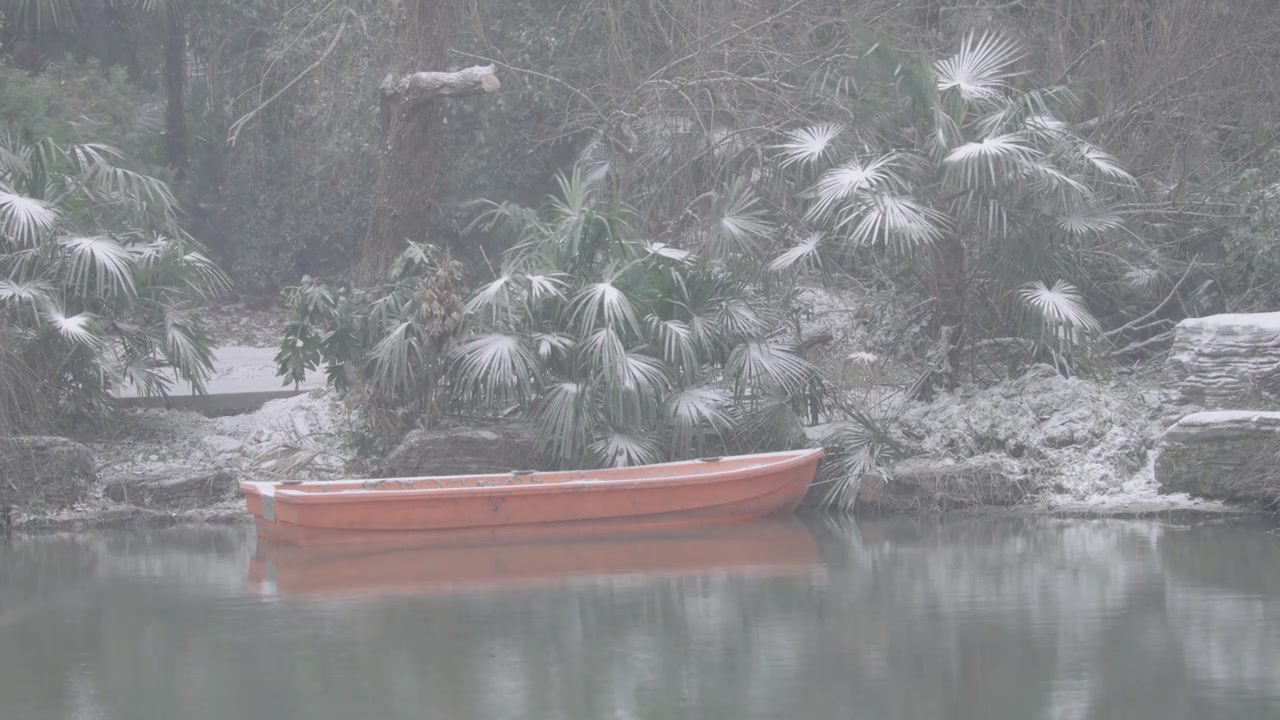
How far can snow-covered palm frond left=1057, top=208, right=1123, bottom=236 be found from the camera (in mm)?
12484

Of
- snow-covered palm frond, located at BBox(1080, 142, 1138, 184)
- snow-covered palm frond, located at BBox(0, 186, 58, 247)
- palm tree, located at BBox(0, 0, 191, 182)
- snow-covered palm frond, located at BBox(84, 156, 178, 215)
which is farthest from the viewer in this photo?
palm tree, located at BBox(0, 0, 191, 182)

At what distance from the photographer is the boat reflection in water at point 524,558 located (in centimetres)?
966

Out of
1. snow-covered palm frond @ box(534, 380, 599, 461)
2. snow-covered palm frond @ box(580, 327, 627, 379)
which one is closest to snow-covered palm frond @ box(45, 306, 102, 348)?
snow-covered palm frond @ box(534, 380, 599, 461)

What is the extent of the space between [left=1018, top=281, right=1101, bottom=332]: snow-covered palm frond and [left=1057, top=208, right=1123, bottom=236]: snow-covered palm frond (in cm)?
53

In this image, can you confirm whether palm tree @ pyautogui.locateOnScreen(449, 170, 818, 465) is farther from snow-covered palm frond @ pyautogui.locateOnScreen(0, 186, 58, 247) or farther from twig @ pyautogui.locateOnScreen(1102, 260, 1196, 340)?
snow-covered palm frond @ pyautogui.locateOnScreen(0, 186, 58, 247)

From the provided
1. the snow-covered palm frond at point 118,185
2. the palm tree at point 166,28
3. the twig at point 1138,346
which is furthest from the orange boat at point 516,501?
the palm tree at point 166,28

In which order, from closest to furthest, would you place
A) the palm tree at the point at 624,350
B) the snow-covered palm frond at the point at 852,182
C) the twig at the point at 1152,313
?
the palm tree at the point at 624,350
the snow-covered palm frond at the point at 852,182
the twig at the point at 1152,313

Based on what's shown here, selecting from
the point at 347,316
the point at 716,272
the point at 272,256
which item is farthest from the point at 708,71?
the point at 272,256

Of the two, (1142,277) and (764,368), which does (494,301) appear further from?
(1142,277)

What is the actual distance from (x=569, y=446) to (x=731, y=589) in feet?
10.2

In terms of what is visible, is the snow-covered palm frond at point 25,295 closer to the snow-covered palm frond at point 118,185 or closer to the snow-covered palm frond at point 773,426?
the snow-covered palm frond at point 118,185

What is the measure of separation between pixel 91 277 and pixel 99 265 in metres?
0.51

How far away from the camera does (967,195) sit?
1251cm

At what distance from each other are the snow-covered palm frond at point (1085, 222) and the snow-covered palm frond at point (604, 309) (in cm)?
387
